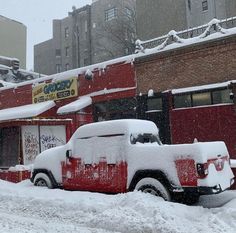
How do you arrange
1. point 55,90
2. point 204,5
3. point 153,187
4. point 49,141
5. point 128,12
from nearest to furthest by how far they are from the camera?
1. point 153,187
2. point 49,141
3. point 55,90
4. point 204,5
5. point 128,12

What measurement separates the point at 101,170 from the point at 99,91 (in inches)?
433

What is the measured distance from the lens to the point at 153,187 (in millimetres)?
8750

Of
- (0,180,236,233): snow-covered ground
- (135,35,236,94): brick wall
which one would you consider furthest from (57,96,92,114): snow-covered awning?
(0,180,236,233): snow-covered ground

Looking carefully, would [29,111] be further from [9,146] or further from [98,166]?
[98,166]

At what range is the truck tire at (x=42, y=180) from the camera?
35.8 feet

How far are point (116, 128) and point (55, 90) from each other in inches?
528

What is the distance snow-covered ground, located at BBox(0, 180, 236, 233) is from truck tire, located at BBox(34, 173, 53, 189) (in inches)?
55.8

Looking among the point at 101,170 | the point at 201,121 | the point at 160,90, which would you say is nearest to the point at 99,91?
the point at 160,90

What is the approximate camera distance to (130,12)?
49406mm

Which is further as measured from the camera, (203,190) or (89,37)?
(89,37)

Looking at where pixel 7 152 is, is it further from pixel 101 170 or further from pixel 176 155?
pixel 176 155

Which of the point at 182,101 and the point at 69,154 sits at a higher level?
the point at 182,101

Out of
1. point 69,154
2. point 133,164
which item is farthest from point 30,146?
point 133,164

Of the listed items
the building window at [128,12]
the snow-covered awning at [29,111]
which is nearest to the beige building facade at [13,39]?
the building window at [128,12]
